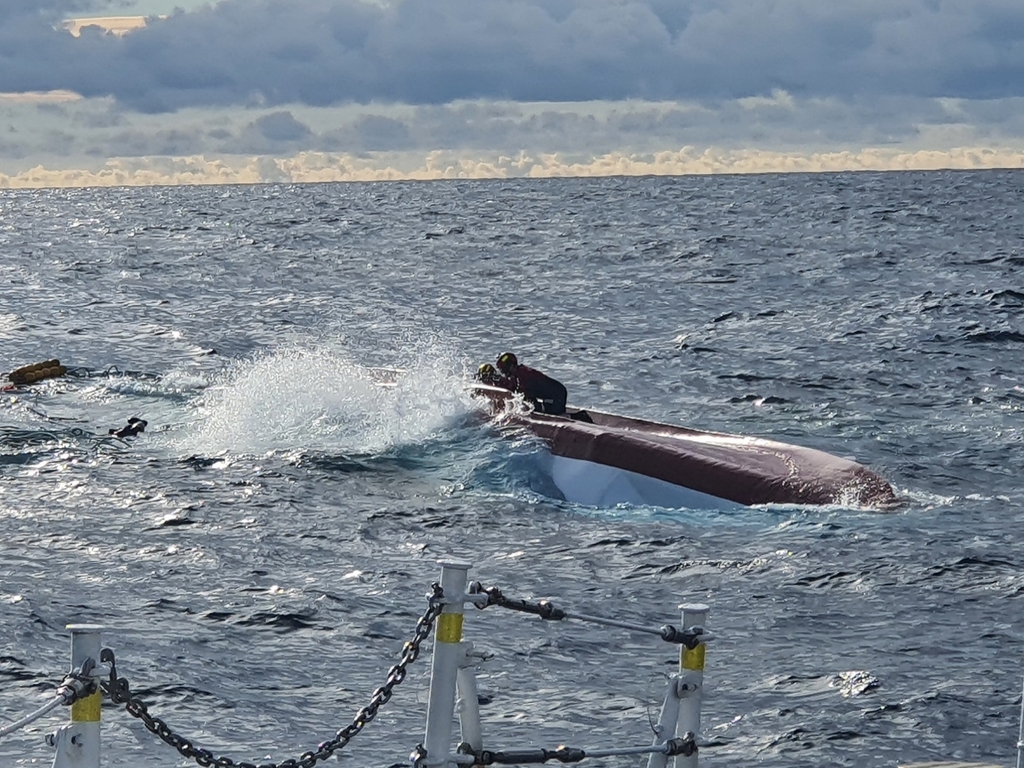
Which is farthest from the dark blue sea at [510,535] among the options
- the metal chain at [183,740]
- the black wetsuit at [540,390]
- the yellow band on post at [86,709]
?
the yellow band on post at [86,709]

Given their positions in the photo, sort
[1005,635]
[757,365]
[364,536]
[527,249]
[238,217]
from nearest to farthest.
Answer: [1005,635]
[364,536]
[757,365]
[527,249]
[238,217]

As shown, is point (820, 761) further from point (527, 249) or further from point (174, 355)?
point (527, 249)

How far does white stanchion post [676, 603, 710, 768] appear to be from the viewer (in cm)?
625

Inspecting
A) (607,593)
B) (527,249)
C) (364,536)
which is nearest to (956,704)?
(607,593)

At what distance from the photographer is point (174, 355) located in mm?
34438

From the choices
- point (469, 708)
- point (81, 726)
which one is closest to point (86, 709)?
point (81, 726)

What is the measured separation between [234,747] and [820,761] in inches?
153

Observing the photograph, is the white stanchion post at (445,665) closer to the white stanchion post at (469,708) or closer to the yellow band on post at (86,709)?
the white stanchion post at (469,708)

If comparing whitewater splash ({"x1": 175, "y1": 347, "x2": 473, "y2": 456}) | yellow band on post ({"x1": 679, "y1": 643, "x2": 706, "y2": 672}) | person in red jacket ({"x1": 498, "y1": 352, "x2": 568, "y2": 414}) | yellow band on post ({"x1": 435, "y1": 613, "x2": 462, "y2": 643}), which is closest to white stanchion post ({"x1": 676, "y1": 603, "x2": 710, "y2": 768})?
yellow band on post ({"x1": 679, "y1": 643, "x2": 706, "y2": 672})

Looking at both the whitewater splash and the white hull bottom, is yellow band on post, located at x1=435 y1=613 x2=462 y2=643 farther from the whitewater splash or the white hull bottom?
the whitewater splash

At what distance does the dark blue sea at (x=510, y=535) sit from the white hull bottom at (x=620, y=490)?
A: 0.22 metres

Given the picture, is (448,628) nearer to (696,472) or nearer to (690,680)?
(690,680)

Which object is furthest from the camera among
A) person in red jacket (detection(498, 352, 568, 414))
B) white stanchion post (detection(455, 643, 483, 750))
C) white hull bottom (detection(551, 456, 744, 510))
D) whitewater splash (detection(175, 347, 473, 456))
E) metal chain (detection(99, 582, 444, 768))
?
whitewater splash (detection(175, 347, 473, 456))

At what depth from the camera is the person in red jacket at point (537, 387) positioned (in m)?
19.5
